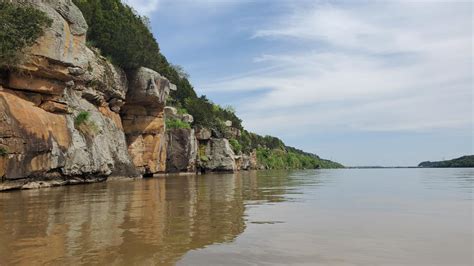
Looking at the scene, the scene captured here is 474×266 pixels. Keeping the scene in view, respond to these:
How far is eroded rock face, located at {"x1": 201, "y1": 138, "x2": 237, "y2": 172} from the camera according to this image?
56.9 m

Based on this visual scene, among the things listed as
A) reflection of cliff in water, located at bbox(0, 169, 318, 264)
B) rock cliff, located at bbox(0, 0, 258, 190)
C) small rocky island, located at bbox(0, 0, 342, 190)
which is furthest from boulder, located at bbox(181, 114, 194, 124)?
reflection of cliff in water, located at bbox(0, 169, 318, 264)

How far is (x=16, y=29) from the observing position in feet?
56.9

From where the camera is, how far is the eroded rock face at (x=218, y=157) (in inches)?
2239

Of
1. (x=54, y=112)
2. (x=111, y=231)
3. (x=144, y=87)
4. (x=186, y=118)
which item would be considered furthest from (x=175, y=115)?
(x=111, y=231)

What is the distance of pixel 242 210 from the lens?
33.3 feet

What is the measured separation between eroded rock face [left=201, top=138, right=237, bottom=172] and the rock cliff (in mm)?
21274

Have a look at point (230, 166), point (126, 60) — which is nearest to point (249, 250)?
point (126, 60)

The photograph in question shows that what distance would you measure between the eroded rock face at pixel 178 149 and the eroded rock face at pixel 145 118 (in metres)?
6.25

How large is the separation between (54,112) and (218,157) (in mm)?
37732

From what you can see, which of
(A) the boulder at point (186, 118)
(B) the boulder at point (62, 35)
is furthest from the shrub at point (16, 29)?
(A) the boulder at point (186, 118)

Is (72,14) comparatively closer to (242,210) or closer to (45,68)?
(45,68)

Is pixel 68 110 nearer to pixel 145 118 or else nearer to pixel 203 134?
pixel 145 118

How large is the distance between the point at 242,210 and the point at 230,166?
4891cm

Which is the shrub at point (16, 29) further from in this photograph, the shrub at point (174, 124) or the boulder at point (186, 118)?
the boulder at point (186, 118)
